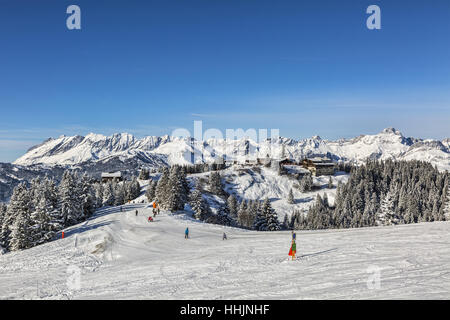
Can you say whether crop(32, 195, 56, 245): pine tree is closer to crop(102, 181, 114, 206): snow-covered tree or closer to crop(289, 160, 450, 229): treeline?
crop(102, 181, 114, 206): snow-covered tree

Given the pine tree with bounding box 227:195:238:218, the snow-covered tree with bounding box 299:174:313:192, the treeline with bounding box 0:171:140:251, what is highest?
the treeline with bounding box 0:171:140:251

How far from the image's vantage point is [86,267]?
2619cm

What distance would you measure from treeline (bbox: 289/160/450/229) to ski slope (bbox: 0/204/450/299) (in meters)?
62.2

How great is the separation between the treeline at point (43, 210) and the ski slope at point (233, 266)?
8.73m

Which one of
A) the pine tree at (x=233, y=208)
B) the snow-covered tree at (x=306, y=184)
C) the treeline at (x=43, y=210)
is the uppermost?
the treeline at (x=43, y=210)

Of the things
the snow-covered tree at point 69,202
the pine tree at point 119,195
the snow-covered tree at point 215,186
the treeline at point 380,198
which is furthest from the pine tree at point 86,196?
the snow-covered tree at point 215,186

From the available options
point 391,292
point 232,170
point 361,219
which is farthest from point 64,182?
→ point 232,170

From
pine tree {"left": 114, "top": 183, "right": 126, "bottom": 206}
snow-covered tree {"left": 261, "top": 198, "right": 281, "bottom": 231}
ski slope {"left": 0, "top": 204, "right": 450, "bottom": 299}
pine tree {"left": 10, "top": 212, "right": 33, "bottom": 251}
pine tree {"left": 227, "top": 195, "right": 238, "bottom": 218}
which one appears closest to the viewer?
ski slope {"left": 0, "top": 204, "right": 450, "bottom": 299}

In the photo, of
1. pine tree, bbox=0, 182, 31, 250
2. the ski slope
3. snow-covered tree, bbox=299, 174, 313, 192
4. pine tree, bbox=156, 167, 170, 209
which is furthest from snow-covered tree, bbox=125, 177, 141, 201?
snow-covered tree, bbox=299, 174, 313, 192

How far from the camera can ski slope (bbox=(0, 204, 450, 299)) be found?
15.1 m

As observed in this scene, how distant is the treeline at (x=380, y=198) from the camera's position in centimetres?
10850

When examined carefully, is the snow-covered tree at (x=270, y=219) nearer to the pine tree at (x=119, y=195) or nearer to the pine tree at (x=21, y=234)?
the pine tree at (x=21, y=234)

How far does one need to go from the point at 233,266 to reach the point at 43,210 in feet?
125

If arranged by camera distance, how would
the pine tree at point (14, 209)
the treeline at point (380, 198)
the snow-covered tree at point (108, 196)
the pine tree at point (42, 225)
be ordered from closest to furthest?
the pine tree at point (42, 225)
the pine tree at point (14, 209)
the snow-covered tree at point (108, 196)
the treeline at point (380, 198)
